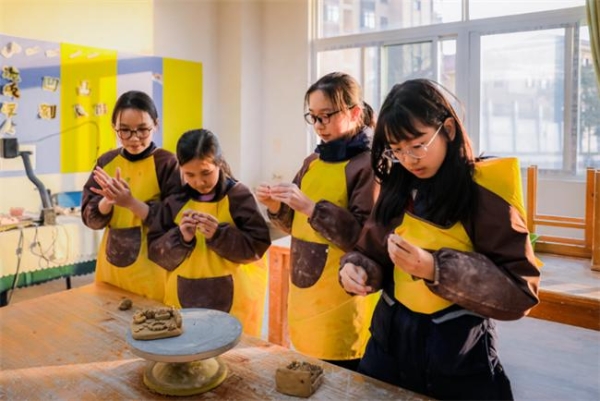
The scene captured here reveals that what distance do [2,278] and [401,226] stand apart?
3.10 meters

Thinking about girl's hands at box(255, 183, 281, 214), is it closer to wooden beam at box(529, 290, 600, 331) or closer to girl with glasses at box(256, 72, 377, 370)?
girl with glasses at box(256, 72, 377, 370)

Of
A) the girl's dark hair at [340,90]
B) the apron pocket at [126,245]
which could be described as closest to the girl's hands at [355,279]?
the girl's dark hair at [340,90]

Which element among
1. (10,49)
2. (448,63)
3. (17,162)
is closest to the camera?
(10,49)

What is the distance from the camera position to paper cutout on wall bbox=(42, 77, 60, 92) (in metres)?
4.13

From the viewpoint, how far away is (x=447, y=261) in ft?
3.32

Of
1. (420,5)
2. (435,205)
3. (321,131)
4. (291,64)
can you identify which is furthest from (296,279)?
(291,64)

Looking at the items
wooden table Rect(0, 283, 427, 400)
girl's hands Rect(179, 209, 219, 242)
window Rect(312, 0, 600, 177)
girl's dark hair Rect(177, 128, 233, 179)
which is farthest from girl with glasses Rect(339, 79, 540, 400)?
window Rect(312, 0, 600, 177)

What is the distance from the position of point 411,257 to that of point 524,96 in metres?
3.98

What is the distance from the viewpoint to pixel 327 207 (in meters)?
1.47

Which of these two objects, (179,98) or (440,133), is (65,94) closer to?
(179,98)

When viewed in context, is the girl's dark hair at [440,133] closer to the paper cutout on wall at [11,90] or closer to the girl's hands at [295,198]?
the girl's hands at [295,198]

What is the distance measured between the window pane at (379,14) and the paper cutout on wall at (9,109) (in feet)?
10.3

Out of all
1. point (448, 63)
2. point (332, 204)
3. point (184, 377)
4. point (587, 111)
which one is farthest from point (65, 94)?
point (587, 111)

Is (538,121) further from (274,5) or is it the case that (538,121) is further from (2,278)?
(2,278)
